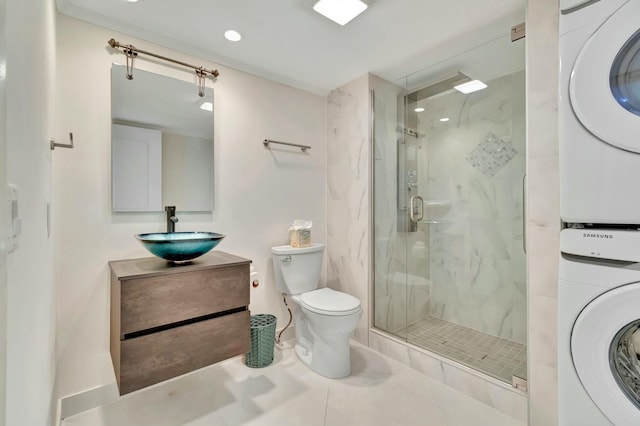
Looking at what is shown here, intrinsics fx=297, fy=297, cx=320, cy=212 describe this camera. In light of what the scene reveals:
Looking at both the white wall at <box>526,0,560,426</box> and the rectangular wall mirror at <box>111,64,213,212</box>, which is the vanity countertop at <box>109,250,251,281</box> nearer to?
the rectangular wall mirror at <box>111,64,213,212</box>

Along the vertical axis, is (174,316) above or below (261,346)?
above

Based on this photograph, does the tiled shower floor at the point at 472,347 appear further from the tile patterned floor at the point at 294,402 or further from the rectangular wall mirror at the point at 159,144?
the rectangular wall mirror at the point at 159,144

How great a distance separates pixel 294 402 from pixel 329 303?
24.5 inches

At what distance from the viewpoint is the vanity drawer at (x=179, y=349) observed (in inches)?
52.5

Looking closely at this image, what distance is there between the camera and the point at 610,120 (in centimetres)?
105

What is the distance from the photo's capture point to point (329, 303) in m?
2.07

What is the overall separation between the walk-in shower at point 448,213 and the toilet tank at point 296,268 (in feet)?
1.80

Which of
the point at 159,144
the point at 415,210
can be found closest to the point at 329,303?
the point at 415,210

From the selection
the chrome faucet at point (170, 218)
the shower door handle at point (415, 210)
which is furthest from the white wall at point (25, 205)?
the shower door handle at point (415, 210)

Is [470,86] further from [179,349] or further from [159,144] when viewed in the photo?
[179,349]

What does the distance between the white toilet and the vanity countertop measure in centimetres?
61

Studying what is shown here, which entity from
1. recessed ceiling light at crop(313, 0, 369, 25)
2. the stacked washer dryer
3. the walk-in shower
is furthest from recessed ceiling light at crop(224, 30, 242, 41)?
the stacked washer dryer

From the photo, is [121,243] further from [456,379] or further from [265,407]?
[456,379]

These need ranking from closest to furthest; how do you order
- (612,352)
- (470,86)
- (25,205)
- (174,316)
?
(25,205)
(612,352)
(174,316)
(470,86)
